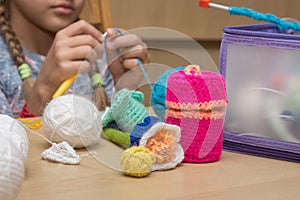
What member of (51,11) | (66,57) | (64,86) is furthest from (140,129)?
(51,11)

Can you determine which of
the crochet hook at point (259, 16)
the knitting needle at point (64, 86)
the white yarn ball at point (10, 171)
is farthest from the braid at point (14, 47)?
the white yarn ball at point (10, 171)

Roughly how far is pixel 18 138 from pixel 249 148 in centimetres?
A: 34

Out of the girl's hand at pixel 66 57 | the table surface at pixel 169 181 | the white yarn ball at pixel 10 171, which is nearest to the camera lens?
the white yarn ball at pixel 10 171

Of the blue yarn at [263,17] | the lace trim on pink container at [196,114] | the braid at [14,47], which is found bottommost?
the braid at [14,47]

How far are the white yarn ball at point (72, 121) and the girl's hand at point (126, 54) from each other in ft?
0.37

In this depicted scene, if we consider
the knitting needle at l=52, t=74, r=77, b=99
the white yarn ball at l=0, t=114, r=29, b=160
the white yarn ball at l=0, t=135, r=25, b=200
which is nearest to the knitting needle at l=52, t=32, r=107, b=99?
the knitting needle at l=52, t=74, r=77, b=99

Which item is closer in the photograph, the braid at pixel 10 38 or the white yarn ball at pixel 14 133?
the white yarn ball at pixel 14 133

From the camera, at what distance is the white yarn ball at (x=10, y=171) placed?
535 mm

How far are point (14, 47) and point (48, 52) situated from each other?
9 cm

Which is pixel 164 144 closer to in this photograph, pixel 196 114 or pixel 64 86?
pixel 196 114

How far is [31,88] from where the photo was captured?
4.60 ft

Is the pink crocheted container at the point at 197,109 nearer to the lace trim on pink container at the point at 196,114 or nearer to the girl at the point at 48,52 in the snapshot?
the lace trim on pink container at the point at 196,114

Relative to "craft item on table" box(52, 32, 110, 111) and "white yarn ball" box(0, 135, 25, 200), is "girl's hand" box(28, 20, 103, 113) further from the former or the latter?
"white yarn ball" box(0, 135, 25, 200)

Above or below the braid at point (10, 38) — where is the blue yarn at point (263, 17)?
above
